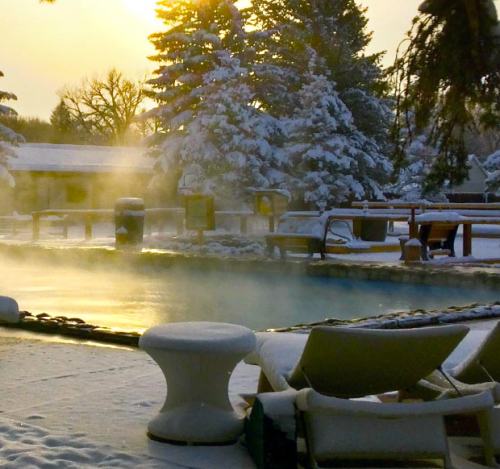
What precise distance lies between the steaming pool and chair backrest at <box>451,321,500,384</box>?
5.67m

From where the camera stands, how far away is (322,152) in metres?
28.5

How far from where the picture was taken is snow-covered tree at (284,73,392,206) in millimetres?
28516

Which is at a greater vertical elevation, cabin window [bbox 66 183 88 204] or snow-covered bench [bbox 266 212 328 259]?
cabin window [bbox 66 183 88 204]

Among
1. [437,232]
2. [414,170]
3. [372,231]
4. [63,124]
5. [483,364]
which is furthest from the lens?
[63,124]

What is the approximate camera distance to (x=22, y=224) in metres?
28.4

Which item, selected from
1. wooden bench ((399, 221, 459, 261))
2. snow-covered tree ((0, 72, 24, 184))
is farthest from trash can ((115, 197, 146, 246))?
snow-covered tree ((0, 72, 24, 184))

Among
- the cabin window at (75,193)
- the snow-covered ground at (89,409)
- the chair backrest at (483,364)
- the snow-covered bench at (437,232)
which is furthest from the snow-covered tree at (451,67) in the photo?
the cabin window at (75,193)

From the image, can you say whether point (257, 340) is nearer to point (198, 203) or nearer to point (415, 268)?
point (415, 268)

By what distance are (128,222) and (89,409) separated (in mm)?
13883

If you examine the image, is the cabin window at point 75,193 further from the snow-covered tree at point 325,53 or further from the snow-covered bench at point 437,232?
the snow-covered bench at point 437,232

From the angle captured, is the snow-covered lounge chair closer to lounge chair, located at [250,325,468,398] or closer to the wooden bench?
lounge chair, located at [250,325,468,398]

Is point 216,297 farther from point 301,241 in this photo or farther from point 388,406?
point 388,406

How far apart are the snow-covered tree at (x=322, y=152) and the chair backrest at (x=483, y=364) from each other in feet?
79.9

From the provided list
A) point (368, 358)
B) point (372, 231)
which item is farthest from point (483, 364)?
point (372, 231)
